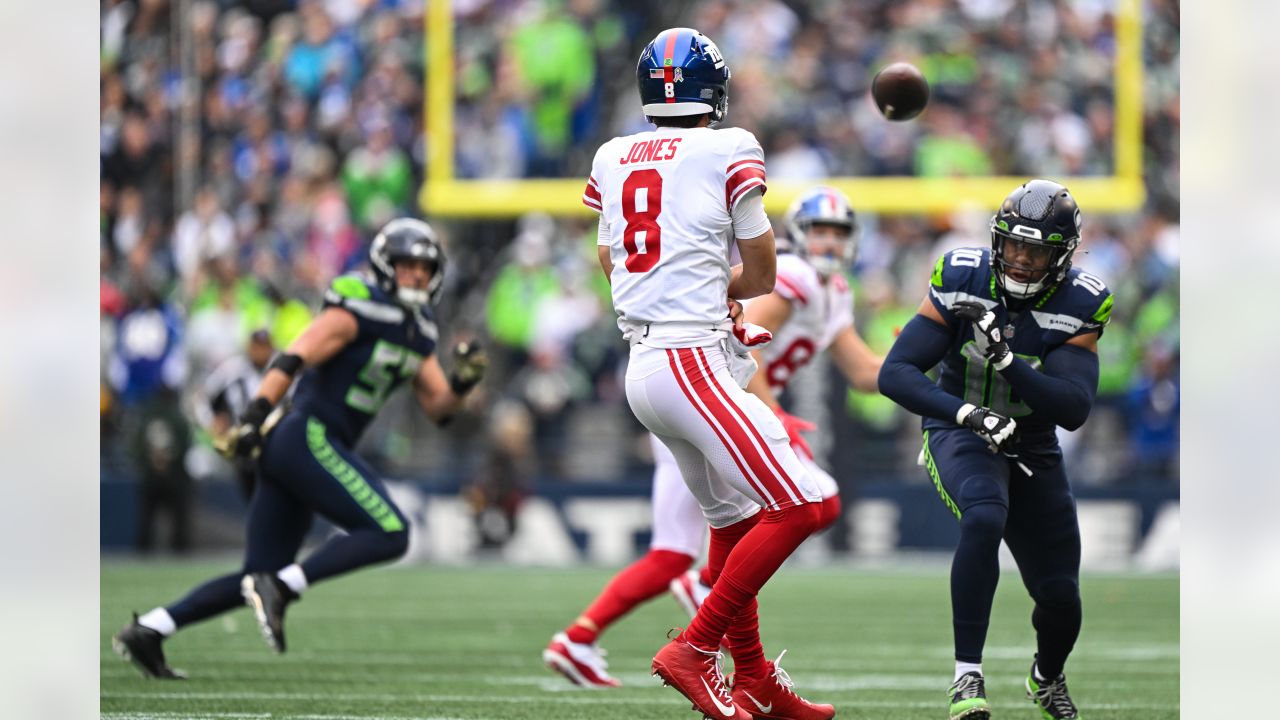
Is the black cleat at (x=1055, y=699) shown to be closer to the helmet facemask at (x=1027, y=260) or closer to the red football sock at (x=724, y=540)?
the red football sock at (x=724, y=540)

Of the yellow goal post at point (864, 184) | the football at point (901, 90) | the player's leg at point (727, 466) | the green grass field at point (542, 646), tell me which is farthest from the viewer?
the yellow goal post at point (864, 184)

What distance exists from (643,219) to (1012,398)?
3.93 feet

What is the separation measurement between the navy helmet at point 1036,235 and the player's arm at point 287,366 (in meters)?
2.77

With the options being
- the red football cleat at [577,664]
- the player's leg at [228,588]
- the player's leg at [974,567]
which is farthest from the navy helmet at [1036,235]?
the player's leg at [228,588]

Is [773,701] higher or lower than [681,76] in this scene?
lower

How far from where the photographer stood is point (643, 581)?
654 centimetres

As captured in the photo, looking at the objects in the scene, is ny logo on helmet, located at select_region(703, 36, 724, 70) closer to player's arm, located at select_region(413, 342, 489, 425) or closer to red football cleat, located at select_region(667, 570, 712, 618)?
player's arm, located at select_region(413, 342, 489, 425)

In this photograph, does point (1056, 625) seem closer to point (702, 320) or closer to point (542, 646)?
point (702, 320)

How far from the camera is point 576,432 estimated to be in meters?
13.7

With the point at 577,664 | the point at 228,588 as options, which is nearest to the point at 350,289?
the point at 228,588

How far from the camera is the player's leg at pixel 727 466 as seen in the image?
4609mm

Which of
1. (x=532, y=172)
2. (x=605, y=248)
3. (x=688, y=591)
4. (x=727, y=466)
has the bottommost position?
(x=688, y=591)

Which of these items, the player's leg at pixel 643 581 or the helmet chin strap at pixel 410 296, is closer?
the player's leg at pixel 643 581
